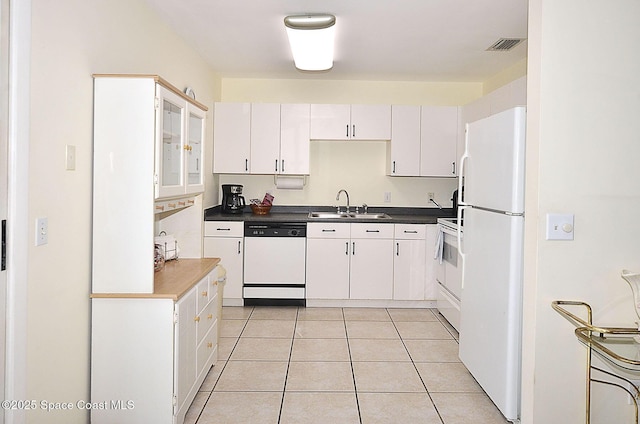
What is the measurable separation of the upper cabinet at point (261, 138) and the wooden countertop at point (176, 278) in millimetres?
2057

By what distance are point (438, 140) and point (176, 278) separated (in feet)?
11.1

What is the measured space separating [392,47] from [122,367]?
321 cm

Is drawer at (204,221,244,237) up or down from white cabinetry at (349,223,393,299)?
up

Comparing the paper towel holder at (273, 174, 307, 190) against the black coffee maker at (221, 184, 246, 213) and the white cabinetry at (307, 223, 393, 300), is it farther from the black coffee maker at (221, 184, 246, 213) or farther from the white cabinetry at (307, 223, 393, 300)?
the white cabinetry at (307, 223, 393, 300)

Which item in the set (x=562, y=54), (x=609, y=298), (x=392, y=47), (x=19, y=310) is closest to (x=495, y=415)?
(x=609, y=298)

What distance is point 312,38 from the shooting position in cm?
362

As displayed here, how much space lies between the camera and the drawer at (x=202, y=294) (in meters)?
2.80

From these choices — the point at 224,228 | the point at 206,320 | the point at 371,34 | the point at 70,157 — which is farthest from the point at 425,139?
the point at 70,157

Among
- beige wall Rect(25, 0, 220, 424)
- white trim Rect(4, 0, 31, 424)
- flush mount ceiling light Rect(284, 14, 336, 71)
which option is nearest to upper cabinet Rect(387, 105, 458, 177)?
flush mount ceiling light Rect(284, 14, 336, 71)

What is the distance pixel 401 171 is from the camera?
522cm

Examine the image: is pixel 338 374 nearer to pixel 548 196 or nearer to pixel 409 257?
pixel 548 196

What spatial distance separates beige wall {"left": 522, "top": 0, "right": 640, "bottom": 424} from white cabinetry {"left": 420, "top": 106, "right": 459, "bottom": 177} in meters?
2.96

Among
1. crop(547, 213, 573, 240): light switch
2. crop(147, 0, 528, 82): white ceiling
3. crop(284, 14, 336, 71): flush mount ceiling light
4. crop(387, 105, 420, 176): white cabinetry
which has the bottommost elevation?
crop(547, 213, 573, 240): light switch

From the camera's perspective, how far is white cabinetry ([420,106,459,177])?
5.18m
